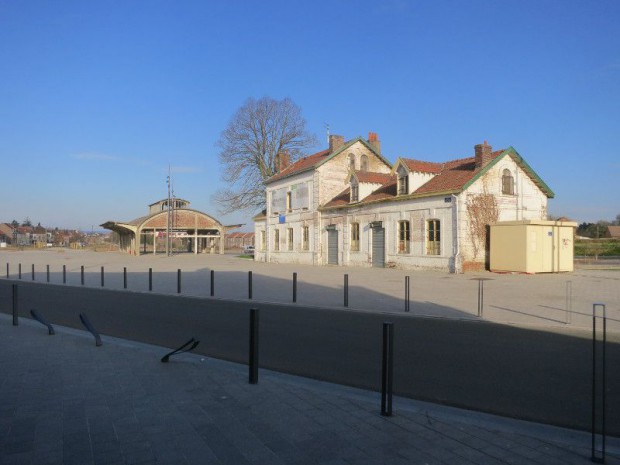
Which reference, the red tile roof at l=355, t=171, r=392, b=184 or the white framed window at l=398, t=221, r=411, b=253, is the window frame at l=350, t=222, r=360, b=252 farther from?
the white framed window at l=398, t=221, r=411, b=253

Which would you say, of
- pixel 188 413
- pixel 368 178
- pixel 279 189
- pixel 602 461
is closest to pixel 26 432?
pixel 188 413

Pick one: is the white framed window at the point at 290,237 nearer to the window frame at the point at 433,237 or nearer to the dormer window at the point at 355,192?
the dormer window at the point at 355,192

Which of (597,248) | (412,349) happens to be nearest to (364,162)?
(597,248)

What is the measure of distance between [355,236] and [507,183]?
9803mm

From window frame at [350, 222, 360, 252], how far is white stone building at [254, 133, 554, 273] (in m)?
0.06

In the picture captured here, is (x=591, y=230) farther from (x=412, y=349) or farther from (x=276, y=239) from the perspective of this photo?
(x=412, y=349)

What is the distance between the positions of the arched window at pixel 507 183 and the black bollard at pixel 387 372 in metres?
24.5

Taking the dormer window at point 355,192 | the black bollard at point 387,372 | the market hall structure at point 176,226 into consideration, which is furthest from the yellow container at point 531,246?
the market hall structure at point 176,226

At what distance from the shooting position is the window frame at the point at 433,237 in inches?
1033

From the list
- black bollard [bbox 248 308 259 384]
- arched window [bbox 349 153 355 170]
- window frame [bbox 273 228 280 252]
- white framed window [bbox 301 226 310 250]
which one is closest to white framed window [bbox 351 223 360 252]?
white framed window [bbox 301 226 310 250]

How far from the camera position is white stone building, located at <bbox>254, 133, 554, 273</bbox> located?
2562 cm

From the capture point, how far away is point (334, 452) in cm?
373

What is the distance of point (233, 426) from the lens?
4.20 m

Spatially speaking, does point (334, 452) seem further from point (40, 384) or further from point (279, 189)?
point (279, 189)
